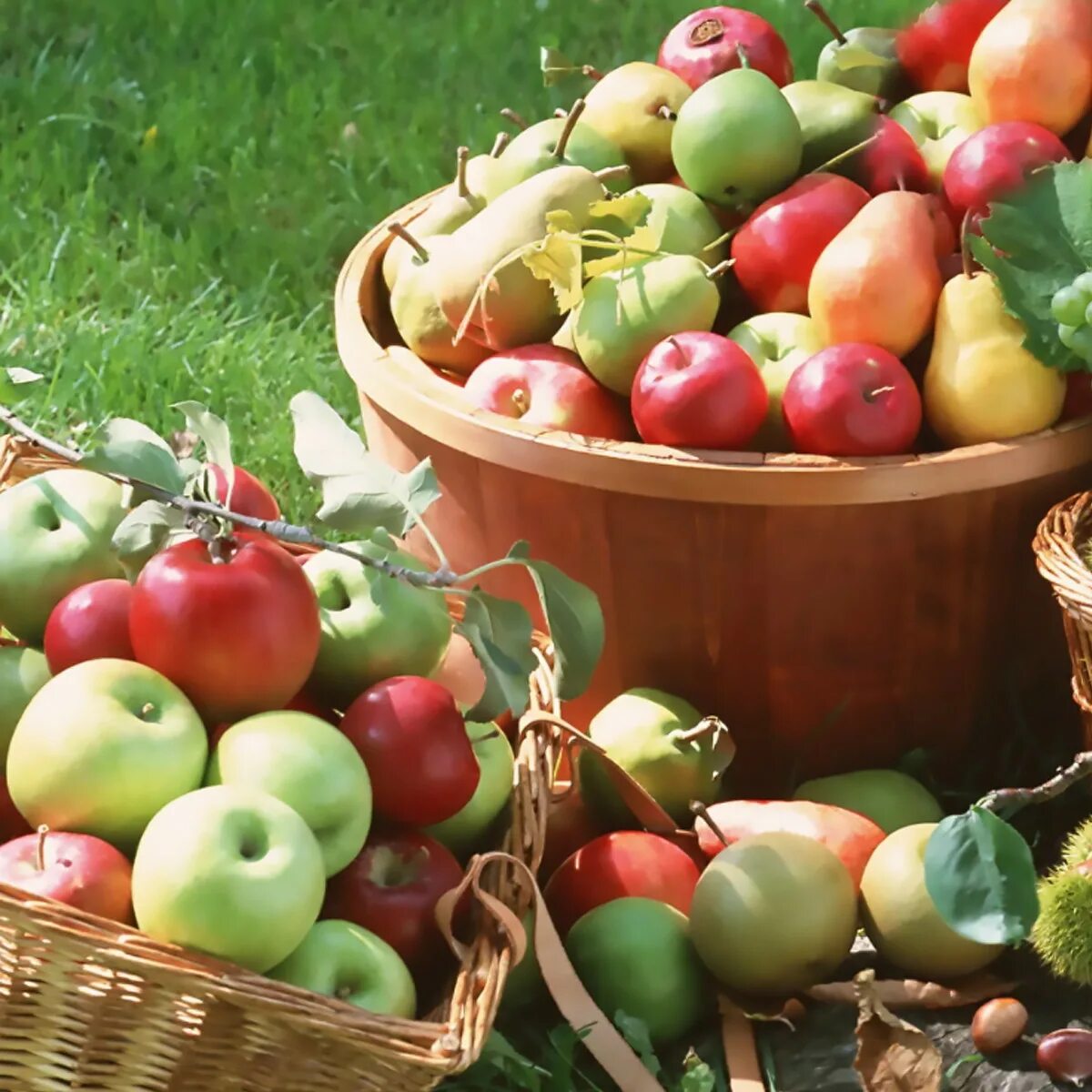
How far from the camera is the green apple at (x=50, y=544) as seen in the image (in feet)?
4.70

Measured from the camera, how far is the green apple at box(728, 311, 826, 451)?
1711mm

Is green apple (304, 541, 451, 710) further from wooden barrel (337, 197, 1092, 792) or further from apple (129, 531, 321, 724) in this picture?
wooden barrel (337, 197, 1092, 792)

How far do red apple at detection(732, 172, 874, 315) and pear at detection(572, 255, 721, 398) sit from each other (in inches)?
2.7

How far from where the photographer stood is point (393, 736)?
1.34 m

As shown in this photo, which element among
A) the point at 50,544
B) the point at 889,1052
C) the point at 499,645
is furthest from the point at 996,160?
the point at 50,544

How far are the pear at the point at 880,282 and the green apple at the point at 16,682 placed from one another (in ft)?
2.73

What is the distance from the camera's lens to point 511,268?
5.97 ft

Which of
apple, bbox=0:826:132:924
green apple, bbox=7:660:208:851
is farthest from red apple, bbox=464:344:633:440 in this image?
apple, bbox=0:826:132:924

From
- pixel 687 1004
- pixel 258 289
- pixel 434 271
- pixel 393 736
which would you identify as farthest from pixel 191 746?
pixel 258 289

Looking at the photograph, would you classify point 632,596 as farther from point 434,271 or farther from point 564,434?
point 434,271

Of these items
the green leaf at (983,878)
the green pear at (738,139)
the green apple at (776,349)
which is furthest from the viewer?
the green pear at (738,139)

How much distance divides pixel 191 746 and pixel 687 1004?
50 centimetres

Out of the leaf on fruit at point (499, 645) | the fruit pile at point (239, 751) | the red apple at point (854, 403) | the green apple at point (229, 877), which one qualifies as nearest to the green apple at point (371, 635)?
the fruit pile at point (239, 751)

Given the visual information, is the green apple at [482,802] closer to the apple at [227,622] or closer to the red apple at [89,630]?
the apple at [227,622]
